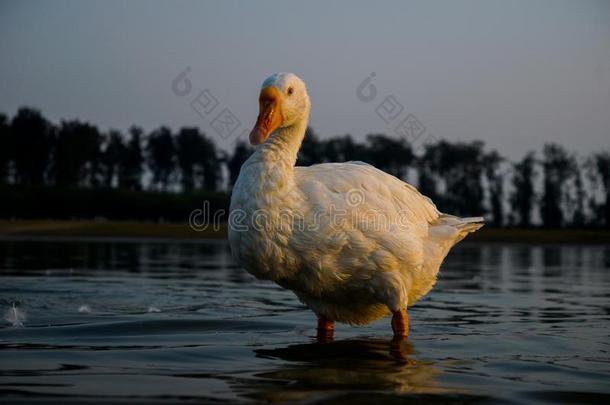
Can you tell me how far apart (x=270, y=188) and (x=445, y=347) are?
7.37 feet

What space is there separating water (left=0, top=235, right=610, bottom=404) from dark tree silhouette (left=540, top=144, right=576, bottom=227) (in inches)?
3231

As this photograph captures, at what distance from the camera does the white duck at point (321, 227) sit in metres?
7.04

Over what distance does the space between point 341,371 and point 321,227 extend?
5.15 feet

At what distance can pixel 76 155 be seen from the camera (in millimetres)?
93812

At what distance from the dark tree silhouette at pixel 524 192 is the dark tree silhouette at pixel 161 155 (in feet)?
150

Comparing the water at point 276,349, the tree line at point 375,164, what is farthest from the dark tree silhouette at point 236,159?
the water at point 276,349

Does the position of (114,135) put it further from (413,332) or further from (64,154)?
(413,332)

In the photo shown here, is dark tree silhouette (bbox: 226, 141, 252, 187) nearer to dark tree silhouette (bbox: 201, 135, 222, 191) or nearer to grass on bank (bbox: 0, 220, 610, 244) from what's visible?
dark tree silhouette (bbox: 201, 135, 222, 191)

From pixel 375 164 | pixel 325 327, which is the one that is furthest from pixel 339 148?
pixel 325 327

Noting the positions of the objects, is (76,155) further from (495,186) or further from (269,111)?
(269,111)

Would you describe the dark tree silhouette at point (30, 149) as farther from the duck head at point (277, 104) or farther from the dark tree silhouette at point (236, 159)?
the duck head at point (277, 104)

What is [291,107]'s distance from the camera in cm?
761

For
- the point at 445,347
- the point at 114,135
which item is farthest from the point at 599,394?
the point at 114,135

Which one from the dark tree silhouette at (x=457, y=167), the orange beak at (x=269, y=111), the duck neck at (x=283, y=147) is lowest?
the duck neck at (x=283, y=147)
